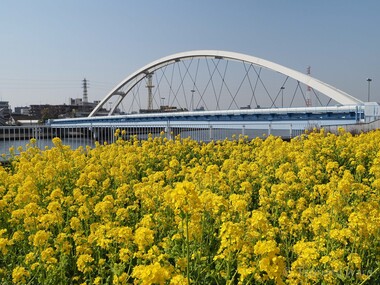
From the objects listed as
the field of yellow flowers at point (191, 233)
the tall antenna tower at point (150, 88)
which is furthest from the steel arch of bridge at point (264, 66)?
the field of yellow flowers at point (191, 233)

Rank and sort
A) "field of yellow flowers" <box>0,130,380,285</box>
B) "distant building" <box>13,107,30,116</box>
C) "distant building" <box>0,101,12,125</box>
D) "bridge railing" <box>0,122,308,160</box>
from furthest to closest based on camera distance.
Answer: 1. "distant building" <box>13,107,30,116</box>
2. "distant building" <box>0,101,12,125</box>
3. "bridge railing" <box>0,122,308,160</box>
4. "field of yellow flowers" <box>0,130,380,285</box>

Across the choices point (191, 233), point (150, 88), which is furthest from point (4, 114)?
point (191, 233)

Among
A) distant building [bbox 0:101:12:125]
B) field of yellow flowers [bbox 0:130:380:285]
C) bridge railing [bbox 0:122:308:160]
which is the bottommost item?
field of yellow flowers [bbox 0:130:380:285]

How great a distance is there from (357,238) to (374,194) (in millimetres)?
1618

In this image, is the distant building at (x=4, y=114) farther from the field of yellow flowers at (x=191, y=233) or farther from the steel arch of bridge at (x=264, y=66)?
the field of yellow flowers at (x=191, y=233)

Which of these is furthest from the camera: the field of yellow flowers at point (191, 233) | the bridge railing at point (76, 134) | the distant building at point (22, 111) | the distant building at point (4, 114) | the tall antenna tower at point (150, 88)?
the distant building at point (22, 111)

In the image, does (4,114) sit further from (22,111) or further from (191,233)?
(191,233)

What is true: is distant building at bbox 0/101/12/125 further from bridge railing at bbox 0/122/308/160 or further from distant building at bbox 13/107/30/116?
bridge railing at bbox 0/122/308/160

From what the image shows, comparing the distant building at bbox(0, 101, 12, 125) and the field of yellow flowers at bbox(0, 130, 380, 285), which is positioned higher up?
the distant building at bbox(0, 101, 12, 125)

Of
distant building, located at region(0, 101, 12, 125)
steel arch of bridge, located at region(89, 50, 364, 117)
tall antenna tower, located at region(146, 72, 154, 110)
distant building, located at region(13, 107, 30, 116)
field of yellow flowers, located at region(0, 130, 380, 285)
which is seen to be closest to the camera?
field of yellow flowers, located at region(0, 130, 380, 285)

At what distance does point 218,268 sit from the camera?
2742 millimetres

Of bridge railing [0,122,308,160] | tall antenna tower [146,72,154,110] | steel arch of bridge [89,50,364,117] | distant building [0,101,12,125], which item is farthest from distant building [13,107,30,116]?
bridge railing [0,122,308,160]

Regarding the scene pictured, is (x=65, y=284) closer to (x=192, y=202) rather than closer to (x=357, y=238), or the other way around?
(x=192, y=202)

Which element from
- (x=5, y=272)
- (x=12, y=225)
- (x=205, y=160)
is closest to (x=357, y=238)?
(x=5, y=272)
